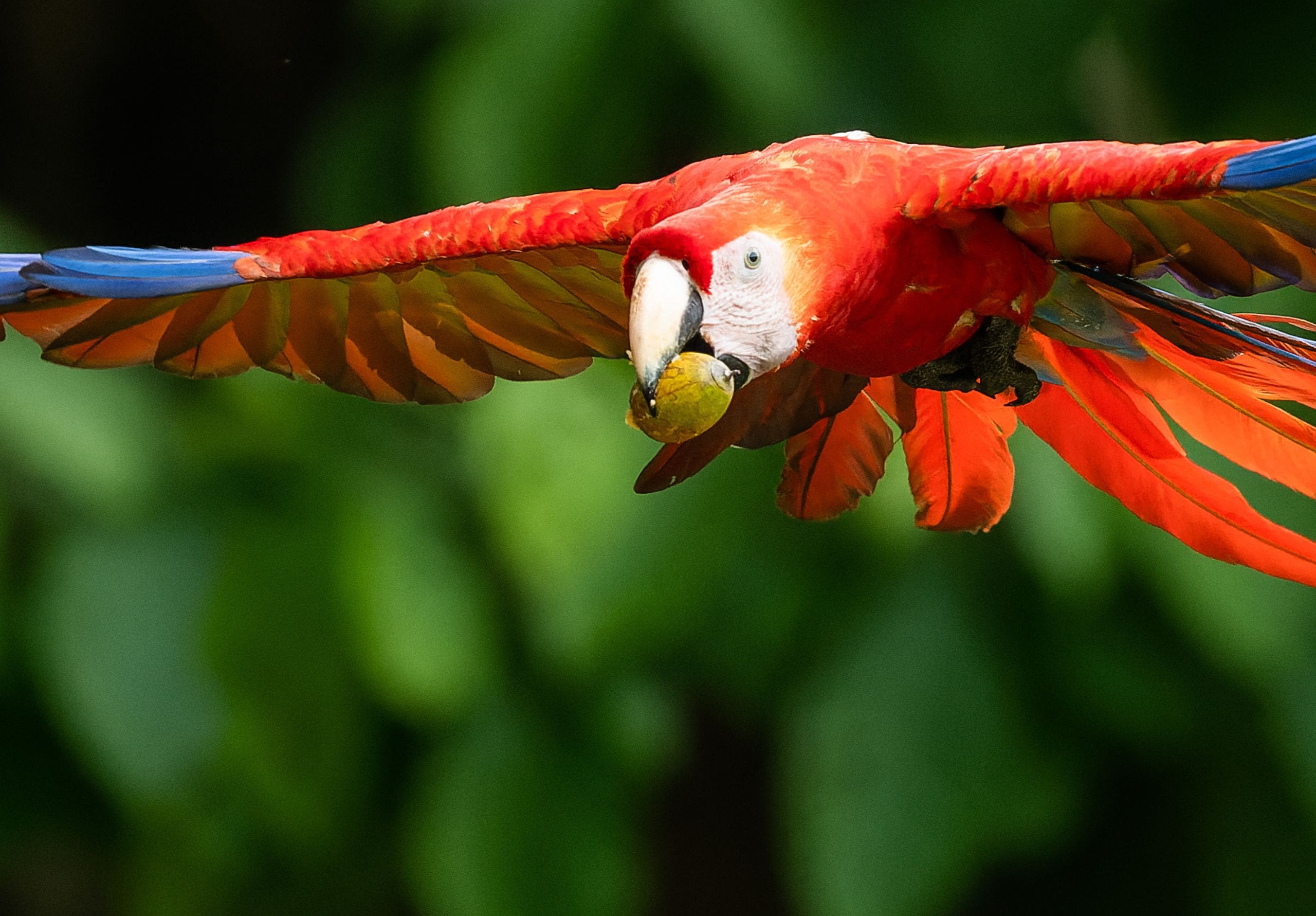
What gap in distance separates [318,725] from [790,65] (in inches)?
46.9

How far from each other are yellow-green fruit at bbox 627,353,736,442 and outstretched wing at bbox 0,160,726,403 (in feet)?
0.82

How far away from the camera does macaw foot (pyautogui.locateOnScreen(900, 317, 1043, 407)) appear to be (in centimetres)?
99

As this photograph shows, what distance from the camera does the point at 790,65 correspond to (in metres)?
2.15

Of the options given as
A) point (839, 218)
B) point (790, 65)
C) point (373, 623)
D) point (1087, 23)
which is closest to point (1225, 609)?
point (1087, 23)

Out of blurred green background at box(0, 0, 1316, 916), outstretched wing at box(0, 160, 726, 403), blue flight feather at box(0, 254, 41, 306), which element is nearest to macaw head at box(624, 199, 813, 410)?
outstretched wing at box(0, 160, 726, 403)

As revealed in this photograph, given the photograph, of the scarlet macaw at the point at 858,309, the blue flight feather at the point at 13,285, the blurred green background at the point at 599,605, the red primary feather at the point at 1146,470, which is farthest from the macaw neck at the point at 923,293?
the blurred green background at the point at 599,605

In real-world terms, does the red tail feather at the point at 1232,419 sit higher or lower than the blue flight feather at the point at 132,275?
lower

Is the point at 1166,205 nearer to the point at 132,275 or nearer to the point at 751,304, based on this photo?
the point at 751,304

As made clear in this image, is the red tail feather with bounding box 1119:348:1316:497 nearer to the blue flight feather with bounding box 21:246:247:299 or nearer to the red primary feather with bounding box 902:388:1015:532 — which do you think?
the red primary feather with bounding box 902:388:1015:532

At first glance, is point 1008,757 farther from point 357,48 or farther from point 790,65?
point 357,48

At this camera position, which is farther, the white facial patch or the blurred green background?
the blurred green background

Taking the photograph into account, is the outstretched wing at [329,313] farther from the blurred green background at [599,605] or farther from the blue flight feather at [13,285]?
the blurred green background at [599,605]

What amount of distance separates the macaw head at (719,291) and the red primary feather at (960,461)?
1.11 ft

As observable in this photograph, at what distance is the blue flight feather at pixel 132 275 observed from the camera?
1.04 m
